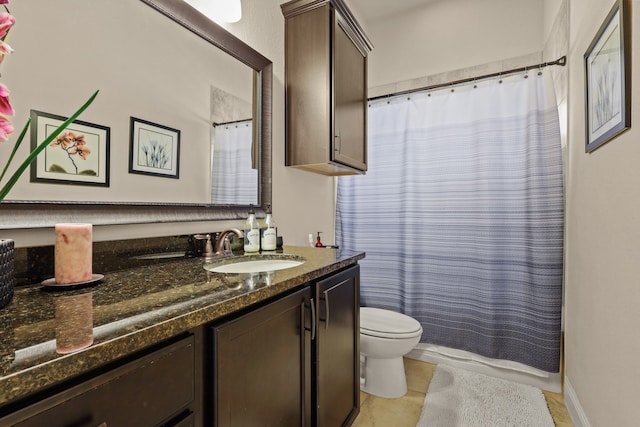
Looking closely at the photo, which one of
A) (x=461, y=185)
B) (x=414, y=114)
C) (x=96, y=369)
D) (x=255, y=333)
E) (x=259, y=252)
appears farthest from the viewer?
(x=414, y=114)

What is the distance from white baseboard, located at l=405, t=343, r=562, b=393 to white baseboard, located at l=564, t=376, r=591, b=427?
0.46 ft

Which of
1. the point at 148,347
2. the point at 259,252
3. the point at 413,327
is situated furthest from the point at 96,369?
the point at 413,327

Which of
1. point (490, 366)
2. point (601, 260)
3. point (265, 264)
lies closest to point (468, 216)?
point (601, 260)

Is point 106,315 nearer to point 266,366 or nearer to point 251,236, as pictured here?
point 266,366

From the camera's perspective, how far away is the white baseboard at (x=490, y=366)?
78.4 inches

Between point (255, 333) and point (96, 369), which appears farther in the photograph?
point (255, 333)

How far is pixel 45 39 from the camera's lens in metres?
0.88

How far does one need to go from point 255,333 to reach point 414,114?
2.08 m

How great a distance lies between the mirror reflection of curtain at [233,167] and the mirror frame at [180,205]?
5cm

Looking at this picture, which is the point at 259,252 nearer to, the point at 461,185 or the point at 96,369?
the point at 96,369

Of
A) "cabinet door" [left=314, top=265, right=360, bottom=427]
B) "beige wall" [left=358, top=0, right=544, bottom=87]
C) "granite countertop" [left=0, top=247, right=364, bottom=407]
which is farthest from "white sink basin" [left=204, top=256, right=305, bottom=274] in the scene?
"beige wall" [left=358, top=0, right=544, bottom=87]

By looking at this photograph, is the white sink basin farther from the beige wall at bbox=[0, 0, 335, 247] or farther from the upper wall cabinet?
the upper wall cabinet

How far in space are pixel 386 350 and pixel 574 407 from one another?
3.30 feet

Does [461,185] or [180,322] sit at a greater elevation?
[461,185]
